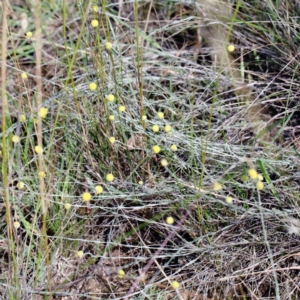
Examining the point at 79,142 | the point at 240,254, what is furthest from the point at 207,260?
the point at 79,142

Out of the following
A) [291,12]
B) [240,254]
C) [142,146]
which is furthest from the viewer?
[291,12]

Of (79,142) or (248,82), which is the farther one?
(248,82)

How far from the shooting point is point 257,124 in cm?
126

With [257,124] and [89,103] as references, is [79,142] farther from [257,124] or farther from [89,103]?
[257,124]

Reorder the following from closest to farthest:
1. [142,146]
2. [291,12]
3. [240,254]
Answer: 1. [240,254]
2. [142,146]
3. [291,12]

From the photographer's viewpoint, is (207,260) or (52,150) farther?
(52,150)

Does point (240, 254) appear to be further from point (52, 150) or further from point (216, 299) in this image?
point (52, 150)

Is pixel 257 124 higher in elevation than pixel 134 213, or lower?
higher

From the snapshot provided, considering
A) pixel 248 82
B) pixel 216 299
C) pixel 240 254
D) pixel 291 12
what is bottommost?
pixel 216 299

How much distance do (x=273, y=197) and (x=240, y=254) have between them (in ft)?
0.55

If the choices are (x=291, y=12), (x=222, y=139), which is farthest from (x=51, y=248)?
(x=291, y=12)

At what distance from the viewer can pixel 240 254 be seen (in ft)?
3.50

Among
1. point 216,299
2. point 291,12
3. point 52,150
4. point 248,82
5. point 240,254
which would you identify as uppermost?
point 291,12

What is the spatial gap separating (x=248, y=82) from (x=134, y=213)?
1.82ft
